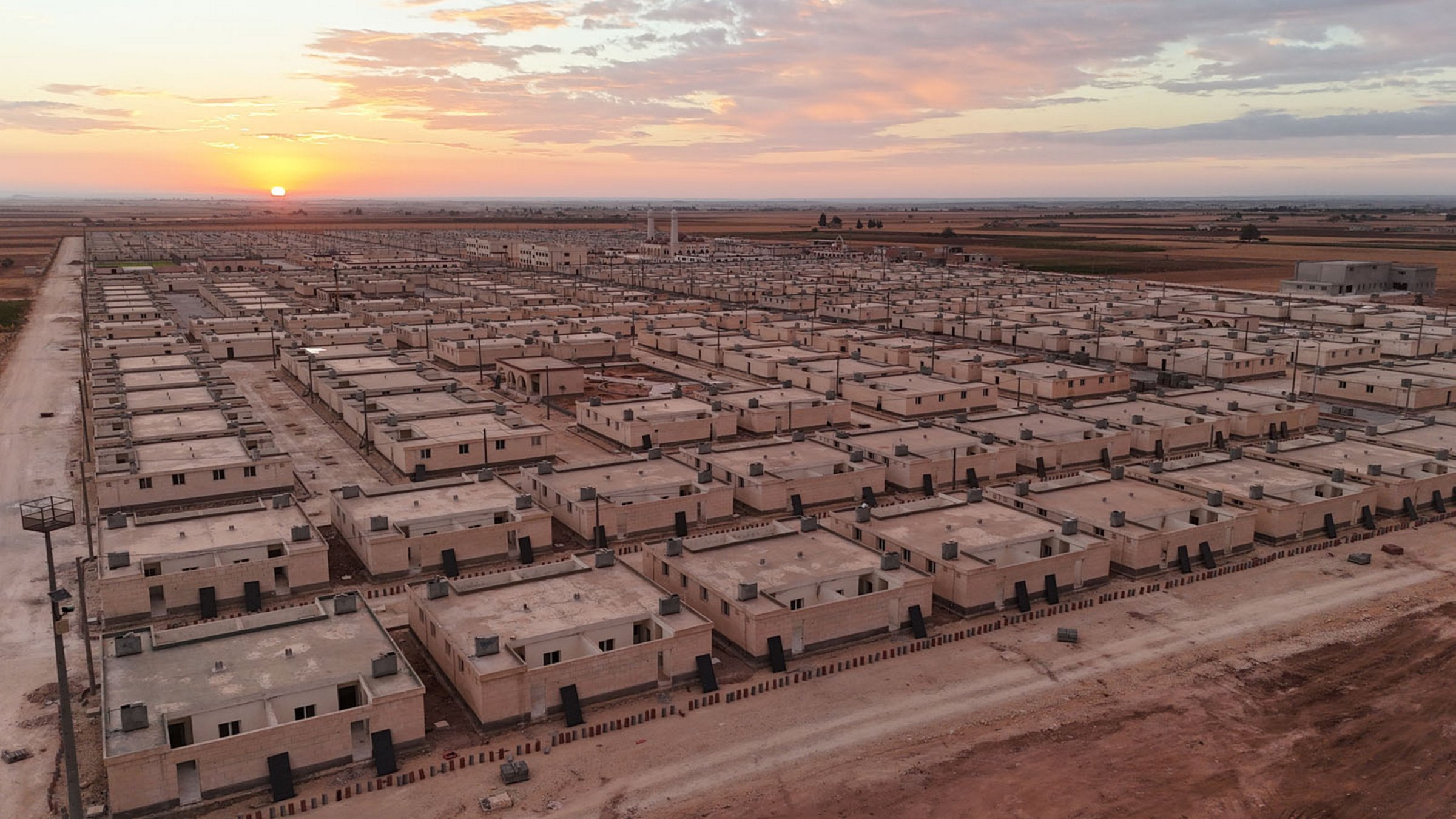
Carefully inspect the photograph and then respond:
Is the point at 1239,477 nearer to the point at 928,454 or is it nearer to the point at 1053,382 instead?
the point at 928,454

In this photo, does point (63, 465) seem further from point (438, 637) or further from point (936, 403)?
point (936, 403)

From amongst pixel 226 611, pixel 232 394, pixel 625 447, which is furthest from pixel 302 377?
pixel 226 611

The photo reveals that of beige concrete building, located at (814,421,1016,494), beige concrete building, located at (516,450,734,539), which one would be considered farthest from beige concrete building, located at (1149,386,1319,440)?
beige concrete building, located at (516,450,734,539)

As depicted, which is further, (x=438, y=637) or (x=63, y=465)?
(x=63, y=465)

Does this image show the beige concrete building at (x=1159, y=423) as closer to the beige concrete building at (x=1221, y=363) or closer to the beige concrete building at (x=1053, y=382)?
the beige concrete building at (x=1053, y=382)

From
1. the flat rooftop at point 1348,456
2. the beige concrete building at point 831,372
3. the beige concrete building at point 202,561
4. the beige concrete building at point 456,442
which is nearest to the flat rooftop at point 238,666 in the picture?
the beige concrete building at point 202,561

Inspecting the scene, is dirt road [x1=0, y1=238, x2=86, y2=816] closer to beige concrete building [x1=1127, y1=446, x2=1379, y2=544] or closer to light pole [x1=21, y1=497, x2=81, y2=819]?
light pole [x1=21, y1=497, x2=81, y2=819]

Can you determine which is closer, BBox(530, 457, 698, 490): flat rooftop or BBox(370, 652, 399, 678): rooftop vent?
BBox(370, 652, 399, 678): rooftop vent
